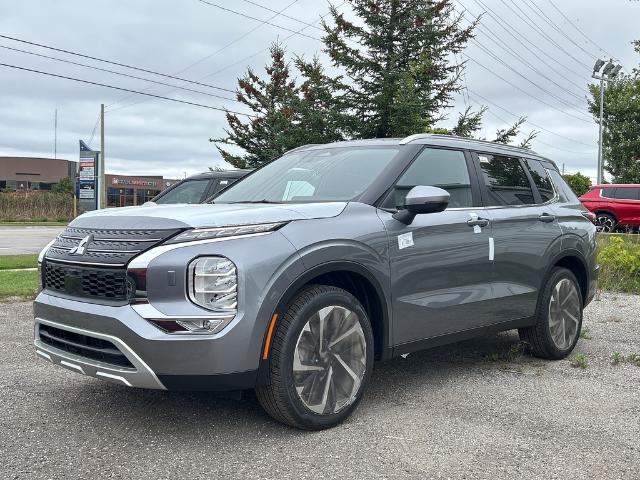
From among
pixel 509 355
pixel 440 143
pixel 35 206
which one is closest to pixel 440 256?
pixel 440 143

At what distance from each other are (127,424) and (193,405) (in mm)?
475

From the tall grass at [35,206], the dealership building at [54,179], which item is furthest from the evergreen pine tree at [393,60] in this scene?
the dealership building at [54,179]

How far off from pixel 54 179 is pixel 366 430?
273 feet

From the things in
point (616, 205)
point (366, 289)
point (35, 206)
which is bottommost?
point (366, 289)

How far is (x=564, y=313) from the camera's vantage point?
5609 millimetres

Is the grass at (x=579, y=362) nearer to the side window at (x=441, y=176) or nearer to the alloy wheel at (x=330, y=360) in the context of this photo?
the side window at (x=441, y=176)

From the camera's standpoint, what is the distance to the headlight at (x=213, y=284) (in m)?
3.27

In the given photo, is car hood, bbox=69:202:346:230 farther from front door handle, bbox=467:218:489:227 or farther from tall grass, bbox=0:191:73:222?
tall grass, bbox=0:191:73:222

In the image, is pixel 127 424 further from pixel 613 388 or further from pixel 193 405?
pixel 613 388

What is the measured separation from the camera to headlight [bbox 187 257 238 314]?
10.7 ft

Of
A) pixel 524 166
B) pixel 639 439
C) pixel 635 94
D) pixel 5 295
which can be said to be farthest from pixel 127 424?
pixel 635 94

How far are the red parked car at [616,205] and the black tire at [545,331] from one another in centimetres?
1677

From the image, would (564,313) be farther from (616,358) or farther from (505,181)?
(505,181)

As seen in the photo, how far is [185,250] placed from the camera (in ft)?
10.8
